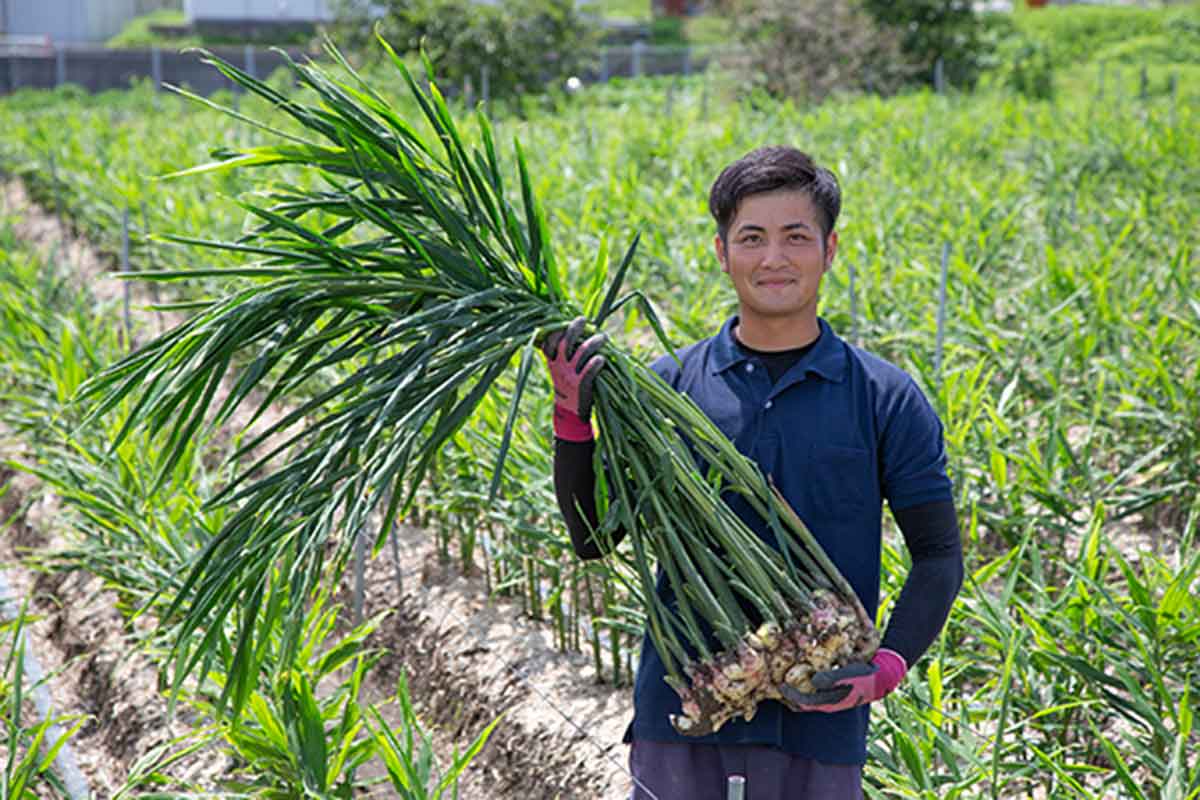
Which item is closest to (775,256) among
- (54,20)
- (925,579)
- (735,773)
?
(925,579)

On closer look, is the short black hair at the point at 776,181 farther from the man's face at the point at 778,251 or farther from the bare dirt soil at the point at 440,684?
the bare dirt soil at the point at 440,684

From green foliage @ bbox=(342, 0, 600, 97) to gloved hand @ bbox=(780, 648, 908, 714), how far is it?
12070 millimetres

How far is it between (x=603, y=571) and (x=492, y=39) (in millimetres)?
11769

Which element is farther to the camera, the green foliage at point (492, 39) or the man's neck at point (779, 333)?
the green foliage at point (492, 39)

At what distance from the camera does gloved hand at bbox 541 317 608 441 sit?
1.99 m

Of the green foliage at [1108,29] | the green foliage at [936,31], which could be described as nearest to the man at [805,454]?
the green foliage at [936,31]

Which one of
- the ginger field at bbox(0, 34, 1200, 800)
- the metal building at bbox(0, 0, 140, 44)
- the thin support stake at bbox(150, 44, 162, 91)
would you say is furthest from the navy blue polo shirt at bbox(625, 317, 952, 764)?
the metal building at bbox(0, 0, 140, 44)

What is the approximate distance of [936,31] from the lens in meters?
15.3

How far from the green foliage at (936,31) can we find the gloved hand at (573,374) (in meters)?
14.0

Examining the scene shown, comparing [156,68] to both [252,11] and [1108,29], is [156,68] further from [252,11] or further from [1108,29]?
[1108,29]

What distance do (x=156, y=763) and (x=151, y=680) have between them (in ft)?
2.67

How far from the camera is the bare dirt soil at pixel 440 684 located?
320 centimetres

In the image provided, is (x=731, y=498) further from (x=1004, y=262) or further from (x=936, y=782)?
(x=1004, y=262)

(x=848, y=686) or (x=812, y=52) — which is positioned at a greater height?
(x=812, y=52)
